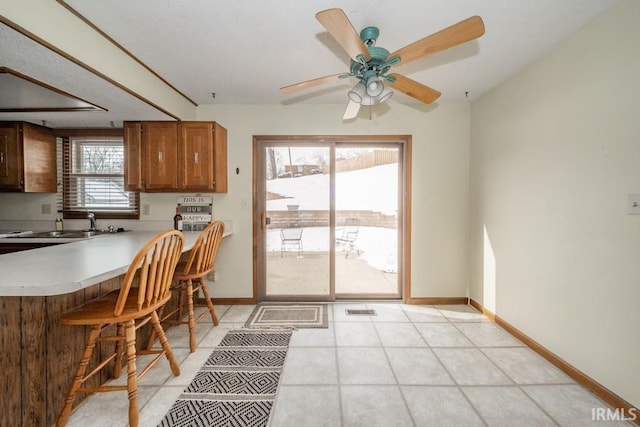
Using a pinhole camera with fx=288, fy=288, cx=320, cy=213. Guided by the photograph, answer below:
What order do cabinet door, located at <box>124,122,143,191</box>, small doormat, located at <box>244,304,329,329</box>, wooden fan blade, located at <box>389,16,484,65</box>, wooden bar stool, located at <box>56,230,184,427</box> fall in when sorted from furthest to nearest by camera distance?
cabinet door, located at <box>124,122,143,191</box> < small doormat, located at <box>244,304,329,329</box> < wooden bar stool, located at <box>56,230,184,427</box> < wooden fan blade, located at <box>389,16,484,65</box>

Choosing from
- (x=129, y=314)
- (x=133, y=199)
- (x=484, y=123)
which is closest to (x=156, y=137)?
(x=133, y=199)

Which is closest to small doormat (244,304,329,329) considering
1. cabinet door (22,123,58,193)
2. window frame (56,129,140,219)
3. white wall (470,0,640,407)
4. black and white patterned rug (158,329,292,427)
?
black and white patterned rug (158,329,292,427)

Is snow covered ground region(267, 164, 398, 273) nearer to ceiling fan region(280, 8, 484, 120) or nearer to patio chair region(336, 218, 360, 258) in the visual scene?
patio chair region(336, 218, 360, 258)

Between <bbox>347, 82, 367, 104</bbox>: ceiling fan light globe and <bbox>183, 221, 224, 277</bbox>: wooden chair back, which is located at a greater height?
<bbox>347, 82, 367, 104</bbox>: ceiling fan light globe

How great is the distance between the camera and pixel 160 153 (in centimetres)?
321

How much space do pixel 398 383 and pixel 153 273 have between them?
1771 millimetres

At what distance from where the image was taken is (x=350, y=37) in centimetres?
154

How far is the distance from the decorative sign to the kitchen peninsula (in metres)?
1.78

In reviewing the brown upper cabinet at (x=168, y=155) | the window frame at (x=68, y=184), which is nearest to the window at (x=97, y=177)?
the window frame at (x=68, y=184)

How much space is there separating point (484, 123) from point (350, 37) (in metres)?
2.42

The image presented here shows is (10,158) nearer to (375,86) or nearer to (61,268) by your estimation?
(61,268)

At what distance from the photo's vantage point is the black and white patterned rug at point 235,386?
1.69 m

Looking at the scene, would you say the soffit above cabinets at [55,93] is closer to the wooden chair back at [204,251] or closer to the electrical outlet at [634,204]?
the wooden chair back at [204,251]

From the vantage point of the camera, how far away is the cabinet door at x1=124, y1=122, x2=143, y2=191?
10.5 feet
